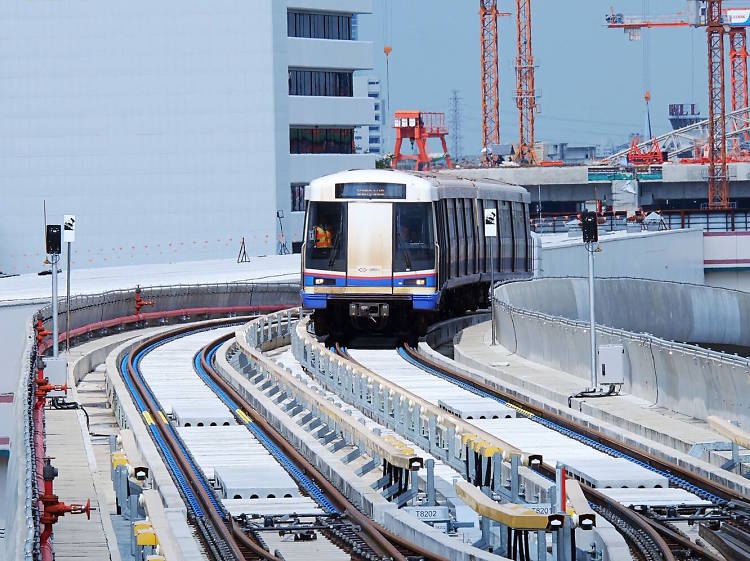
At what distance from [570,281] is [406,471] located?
28400 mm

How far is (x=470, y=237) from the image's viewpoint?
128ft

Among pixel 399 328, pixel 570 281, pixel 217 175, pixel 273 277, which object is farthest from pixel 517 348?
pixel 217 175

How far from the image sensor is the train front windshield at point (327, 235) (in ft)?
112

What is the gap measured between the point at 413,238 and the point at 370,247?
0.87 meters

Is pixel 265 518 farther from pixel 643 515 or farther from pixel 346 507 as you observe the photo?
pixel 643 515

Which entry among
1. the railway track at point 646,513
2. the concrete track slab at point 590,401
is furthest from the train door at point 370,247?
the railway track at point 646,513

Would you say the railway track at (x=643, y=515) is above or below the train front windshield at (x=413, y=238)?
below

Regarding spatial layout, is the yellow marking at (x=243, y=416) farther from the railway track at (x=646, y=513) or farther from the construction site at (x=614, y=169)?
the construction site at (x=614, y=169)

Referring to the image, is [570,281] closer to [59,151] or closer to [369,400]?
[369,400]

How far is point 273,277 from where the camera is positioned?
201ft

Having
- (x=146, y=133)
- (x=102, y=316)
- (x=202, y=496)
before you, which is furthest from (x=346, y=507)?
(x=146, y=133)

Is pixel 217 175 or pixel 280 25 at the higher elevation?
pixel 280 25

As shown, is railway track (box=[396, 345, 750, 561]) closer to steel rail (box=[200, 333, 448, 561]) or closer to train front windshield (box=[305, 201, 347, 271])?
steel rail (box=[200, 333, 448, 561])

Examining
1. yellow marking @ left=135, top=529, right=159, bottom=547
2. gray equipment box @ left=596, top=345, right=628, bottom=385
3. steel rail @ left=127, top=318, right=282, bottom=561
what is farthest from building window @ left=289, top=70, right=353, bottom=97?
yellow marking @ left=135, top=529, right=159, bottom=547
